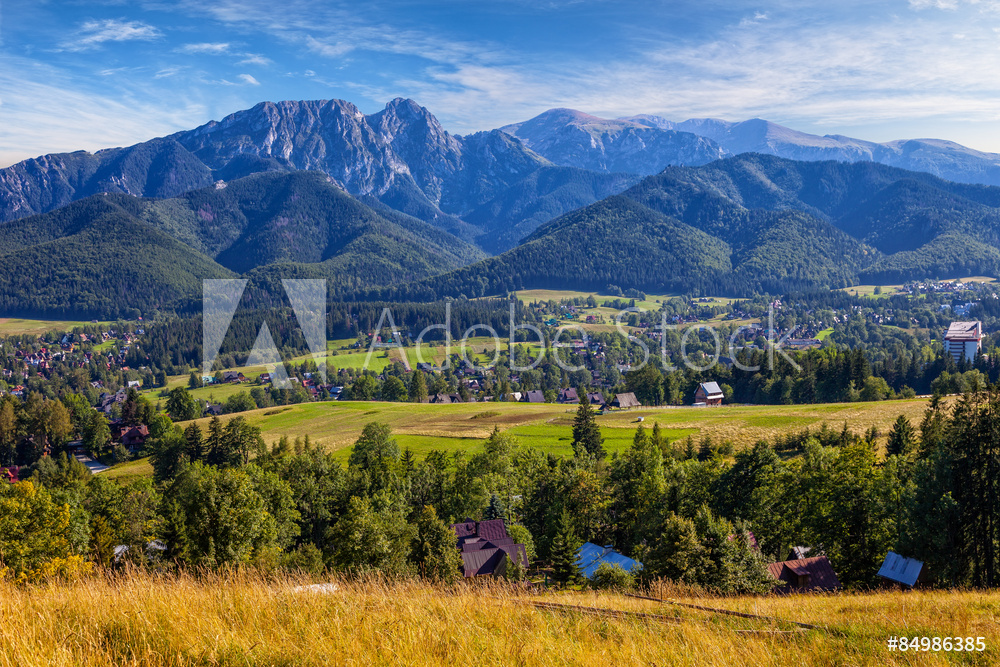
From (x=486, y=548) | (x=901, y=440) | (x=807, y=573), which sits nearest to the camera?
(x=807, y=573)

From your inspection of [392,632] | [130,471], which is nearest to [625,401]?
[130,471]

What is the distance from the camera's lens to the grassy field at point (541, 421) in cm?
7238

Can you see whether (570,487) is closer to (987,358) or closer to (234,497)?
(234,497)

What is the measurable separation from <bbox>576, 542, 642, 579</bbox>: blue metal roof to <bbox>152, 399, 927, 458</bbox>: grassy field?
30429mm

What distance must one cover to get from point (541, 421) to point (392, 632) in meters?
83.6

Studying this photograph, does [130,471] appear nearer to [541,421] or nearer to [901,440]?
[541,421]

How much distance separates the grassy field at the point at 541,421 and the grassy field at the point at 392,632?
196 feet

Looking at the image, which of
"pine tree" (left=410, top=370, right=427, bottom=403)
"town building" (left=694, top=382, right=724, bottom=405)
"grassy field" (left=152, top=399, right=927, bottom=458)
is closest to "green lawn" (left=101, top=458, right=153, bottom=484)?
"grassy field" (left=152, top=399, right=927, bottom=458)

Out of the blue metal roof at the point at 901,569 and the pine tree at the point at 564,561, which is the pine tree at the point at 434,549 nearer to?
the pine tree at the point at 564,561

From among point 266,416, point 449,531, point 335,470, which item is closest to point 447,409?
point 266,416

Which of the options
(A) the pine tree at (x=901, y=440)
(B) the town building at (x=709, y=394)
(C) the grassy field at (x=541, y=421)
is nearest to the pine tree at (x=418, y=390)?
(C) the grassy field at (x=541, y=421)

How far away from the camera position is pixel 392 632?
7.82 meters

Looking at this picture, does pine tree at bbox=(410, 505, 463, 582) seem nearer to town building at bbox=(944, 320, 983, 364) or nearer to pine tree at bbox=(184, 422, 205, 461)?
pine tree at bbox=(184, 422, 205, 461)

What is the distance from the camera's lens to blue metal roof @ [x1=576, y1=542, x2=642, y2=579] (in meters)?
35.0
